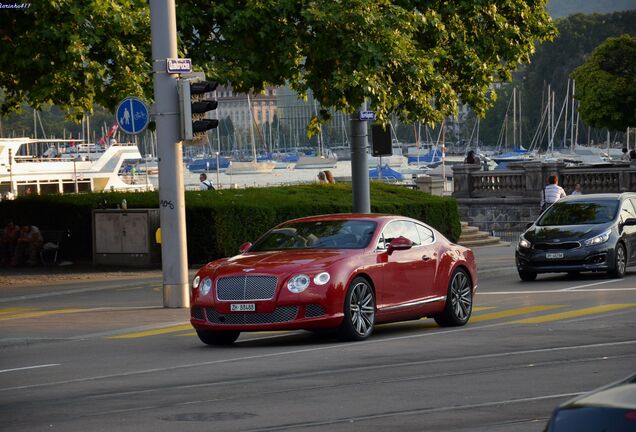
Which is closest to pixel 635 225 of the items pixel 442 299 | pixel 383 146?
pixel 383 146

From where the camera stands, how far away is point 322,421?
33.2 ft

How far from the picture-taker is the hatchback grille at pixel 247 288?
15539mm

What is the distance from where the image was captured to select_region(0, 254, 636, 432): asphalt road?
10.4 meters

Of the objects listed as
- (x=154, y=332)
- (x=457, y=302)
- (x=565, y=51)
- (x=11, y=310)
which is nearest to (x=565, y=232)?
(x=457, y=302)

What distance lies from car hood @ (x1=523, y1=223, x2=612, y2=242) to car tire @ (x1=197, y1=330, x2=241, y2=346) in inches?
454

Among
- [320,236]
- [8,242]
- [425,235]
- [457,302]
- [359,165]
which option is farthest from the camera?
[8,242]

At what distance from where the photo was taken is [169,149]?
21.1 meters

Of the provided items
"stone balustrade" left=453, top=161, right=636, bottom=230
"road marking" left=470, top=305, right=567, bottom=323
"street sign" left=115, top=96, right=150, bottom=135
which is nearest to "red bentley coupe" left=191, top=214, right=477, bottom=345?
"road marking" left=470, top=305, right=567, bottom=323

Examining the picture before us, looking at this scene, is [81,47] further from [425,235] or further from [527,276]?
[527,276]

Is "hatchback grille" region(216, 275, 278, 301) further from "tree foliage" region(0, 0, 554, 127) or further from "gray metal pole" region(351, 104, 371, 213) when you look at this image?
A: "gray metal pole" region(351, 104, 371, 213)

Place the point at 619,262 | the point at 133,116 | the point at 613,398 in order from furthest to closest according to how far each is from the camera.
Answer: the point at 619,262
the point at 133,116
the point at 613,398

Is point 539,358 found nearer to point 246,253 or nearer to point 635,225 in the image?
point 246,253

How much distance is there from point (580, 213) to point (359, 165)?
500 cm

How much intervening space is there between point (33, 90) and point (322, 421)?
1752 centimetres
